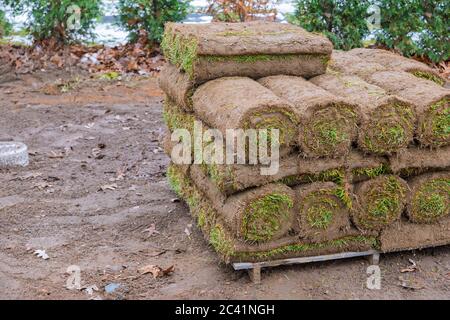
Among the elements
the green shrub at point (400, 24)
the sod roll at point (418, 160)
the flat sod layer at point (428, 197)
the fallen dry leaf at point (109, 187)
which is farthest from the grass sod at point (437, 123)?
the green shrub at point (400, 24)

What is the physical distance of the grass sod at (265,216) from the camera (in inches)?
201

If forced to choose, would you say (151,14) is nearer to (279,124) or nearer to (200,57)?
(200,57)

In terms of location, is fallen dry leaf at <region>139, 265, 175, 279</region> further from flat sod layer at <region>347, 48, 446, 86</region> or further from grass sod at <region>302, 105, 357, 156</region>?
flat sod layer at <region>347, 48, 446, 86</region>

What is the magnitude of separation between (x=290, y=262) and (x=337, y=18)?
6409 mm

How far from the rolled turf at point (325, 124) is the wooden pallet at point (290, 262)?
84cm

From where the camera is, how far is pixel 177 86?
625 cm

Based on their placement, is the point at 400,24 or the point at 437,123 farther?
the point at 400,24

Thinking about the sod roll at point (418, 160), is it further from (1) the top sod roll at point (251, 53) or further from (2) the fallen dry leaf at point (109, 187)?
(2) the fallen dry leaf at point (109, 187)

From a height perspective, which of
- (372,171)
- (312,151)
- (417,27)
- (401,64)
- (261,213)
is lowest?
(261,213)

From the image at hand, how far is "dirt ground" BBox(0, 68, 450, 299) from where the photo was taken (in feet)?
17.5

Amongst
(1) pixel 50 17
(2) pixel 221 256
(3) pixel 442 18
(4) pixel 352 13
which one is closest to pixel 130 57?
(1) pixel 50 17

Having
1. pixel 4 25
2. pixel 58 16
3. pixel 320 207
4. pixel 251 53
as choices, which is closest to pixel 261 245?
pixel 320 207

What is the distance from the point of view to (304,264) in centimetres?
565

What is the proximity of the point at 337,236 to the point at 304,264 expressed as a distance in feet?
1.27
